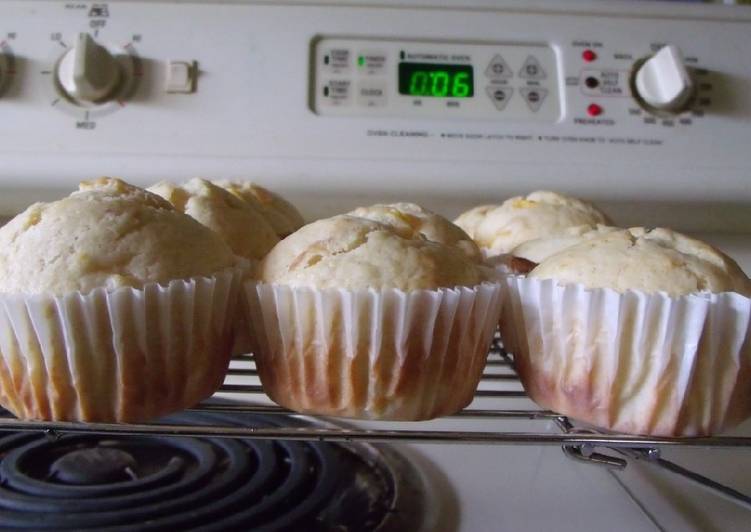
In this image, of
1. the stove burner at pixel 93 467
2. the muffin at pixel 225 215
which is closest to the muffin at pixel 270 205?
the muffin at pixel 225 215

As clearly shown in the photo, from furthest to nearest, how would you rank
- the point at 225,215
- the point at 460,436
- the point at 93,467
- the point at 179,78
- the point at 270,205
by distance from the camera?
the point at 179,78, the point at 270,205, the point at 225,215, the point at 93,467, the point at 460,436

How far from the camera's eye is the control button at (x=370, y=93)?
971 millimetres

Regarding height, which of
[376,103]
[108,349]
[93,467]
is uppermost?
[376,103]

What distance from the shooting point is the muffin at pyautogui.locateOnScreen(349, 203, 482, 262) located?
0.70 metres

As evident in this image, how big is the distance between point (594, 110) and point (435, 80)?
22cm

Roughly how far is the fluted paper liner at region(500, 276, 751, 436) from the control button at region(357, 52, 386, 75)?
0.46 m

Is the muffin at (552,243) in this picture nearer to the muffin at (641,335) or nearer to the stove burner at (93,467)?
the muffin at (641,335)

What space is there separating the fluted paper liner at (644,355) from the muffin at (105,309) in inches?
10.9

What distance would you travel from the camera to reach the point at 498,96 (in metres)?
0.98

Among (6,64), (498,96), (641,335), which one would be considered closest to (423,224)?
(641,335)

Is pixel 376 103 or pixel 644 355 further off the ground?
pixel 376 103

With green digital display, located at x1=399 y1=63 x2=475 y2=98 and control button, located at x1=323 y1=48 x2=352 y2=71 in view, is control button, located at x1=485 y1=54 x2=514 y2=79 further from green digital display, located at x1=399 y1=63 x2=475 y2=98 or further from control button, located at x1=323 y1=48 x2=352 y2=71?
control button, located at x1=323 y1=48 x2=352 y2=71

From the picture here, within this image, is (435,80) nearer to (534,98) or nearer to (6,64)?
(534,98)

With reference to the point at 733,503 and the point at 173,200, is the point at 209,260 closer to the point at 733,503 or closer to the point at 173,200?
the point at 173,200
